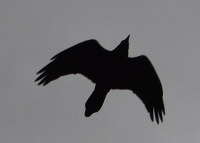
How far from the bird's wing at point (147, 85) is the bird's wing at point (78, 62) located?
77 centimetres

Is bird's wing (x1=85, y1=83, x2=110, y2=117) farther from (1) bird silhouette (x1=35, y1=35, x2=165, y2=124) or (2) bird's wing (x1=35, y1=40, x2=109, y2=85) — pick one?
(2) bird's wing (x1=35, y1=40, x2=109, y2=85)

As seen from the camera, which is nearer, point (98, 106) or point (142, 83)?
point (98, 106)

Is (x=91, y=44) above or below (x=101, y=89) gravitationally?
above

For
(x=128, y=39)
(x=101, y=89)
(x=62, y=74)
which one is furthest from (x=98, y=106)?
(x=128, y=39)

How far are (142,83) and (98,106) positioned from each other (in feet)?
5.36

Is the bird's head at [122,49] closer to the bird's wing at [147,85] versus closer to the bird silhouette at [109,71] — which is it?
the bird silhouette at [109,71]

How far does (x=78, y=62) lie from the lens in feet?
31.0

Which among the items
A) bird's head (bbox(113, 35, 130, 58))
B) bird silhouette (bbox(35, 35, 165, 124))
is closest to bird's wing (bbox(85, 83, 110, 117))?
bird silhouette (bbox(35, 35, 165, 124))

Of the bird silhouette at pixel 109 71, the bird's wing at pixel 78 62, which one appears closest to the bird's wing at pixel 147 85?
the bird silhouette at pixel 109 71

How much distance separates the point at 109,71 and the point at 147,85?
3.49 feet

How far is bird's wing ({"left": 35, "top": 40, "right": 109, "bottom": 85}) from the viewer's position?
9.23 m

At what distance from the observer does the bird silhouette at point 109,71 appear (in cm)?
925

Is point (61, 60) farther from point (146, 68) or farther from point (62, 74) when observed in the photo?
point (146, 68)

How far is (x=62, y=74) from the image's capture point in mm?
9312
